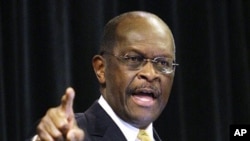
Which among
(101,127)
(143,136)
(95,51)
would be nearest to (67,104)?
(101,127)

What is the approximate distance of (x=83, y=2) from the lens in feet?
8.77

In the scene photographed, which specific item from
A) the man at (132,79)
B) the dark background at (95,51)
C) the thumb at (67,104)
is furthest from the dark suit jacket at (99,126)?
the dark background at (95,51)

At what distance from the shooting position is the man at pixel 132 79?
1666 millimetres

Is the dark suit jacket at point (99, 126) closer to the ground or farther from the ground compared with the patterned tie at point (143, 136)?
farther from the ground

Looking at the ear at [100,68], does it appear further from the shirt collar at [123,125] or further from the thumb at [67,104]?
the thumb at [67,104]

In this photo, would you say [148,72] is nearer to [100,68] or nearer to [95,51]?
[100,68]

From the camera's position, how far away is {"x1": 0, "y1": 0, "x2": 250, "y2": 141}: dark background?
2529 millimetres

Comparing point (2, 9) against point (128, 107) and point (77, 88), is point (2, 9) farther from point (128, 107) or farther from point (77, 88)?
point (128, 107)

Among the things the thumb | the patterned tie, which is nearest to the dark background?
the patterned tie

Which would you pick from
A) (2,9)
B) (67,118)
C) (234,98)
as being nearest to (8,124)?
(2,9)

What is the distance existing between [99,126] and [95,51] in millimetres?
1050

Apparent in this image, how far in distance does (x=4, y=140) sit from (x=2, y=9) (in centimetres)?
53

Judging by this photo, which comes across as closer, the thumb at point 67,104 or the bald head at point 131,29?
the thumb at point 67,104

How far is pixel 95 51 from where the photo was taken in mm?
2662
